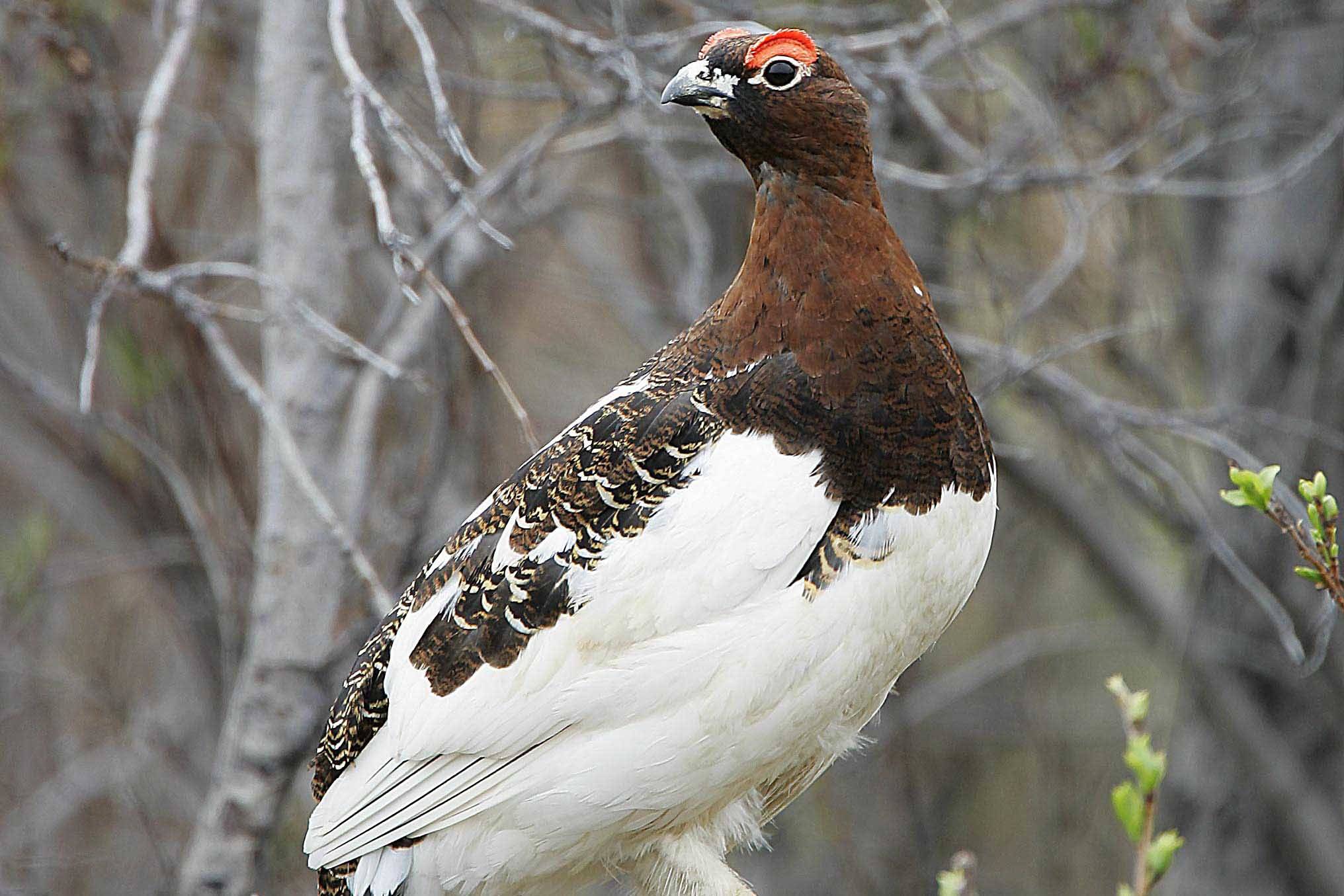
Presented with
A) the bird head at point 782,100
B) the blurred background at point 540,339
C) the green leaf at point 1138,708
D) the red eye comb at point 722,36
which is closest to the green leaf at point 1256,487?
the green leaf at point 1138,708

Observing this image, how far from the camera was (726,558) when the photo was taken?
213cm

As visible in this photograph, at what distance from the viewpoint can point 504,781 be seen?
7.56 feet

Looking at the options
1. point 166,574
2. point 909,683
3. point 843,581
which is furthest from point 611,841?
point 909,683

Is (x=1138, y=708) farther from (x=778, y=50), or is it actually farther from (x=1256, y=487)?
(x=778, y=50)

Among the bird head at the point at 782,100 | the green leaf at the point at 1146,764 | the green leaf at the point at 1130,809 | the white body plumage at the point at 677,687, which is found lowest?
the green leaf at the point at 1130,809

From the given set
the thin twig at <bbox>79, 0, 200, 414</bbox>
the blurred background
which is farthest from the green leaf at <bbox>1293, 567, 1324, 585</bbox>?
the thin twig at <bbox>79, 0, 200, 414</bbox>

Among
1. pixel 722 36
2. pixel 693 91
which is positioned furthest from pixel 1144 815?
pixel 722 36

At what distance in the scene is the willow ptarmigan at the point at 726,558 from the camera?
213 cm

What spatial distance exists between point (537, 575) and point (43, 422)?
9.14ft

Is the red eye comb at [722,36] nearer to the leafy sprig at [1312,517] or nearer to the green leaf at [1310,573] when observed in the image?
the leafy sprig at [1312,517]

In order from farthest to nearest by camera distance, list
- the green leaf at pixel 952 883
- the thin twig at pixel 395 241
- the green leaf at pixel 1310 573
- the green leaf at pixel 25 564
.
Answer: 1. the green leaf at pixel 25 564
2. the thin twig at pixel 395 241
3. the green leaf at pixel 1310 573
4. the green leaf at pixel 952 883

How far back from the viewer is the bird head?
2.16 meters

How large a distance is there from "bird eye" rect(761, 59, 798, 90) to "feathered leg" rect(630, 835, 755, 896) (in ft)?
4.20

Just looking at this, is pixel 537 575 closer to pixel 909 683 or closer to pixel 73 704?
pixel 909 683
